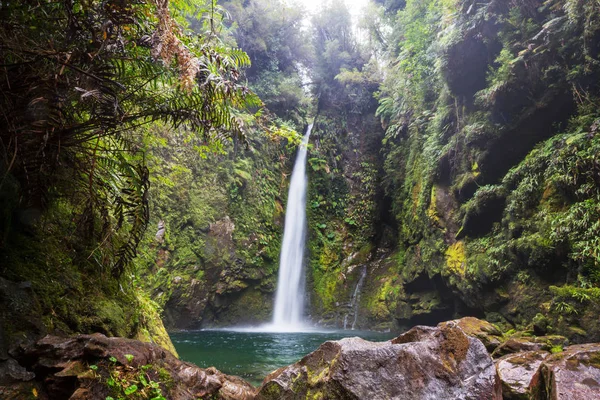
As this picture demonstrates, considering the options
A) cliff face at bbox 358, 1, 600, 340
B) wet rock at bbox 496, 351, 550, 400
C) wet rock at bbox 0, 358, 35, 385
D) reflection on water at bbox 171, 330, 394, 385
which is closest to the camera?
wet rock at bbox 0, 358, 35, 385

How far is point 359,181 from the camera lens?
17.1 meters

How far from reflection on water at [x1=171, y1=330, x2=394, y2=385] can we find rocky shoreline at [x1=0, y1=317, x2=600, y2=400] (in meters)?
2.46

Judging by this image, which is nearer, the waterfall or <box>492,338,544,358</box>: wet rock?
<box>492,338,544,358</box>: wet rock

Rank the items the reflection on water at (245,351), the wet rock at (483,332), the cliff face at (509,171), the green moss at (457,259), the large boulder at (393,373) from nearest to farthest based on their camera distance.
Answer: the large boulder at (393,373) → the wet rock at (483,332) → the reflection on water at (245,351) → the cliff face at (509,171) → the green moss at (457,259)

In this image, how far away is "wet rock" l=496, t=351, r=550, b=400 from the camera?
111 inches

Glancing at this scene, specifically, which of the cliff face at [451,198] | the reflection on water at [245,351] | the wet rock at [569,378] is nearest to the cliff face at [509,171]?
the cliff face at [451,198]

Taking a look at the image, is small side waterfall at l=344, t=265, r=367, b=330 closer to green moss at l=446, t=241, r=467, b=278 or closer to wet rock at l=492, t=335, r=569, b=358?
green moss at l=446, t=241, r=467, b=278

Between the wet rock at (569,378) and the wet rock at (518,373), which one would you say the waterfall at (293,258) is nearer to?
the wet rock at (518,373)

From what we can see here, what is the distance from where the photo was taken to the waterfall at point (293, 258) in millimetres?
13758

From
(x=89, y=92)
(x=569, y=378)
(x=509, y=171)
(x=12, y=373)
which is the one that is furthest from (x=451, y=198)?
(x=12, y=373)

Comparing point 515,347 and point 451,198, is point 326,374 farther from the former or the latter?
point 451,198

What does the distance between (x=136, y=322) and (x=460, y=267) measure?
8.37m

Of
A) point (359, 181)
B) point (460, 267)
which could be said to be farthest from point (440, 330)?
point (359, 181)

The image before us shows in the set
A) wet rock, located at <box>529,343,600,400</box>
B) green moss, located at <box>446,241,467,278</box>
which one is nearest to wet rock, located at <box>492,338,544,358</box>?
wet rock, located at <box>529,343,600,400</box>
